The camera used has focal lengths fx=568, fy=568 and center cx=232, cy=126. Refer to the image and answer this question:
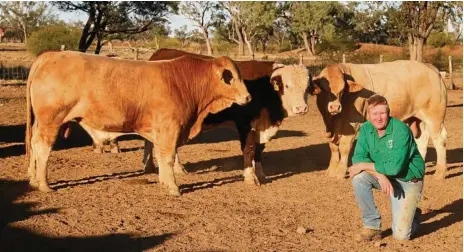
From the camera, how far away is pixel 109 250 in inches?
212

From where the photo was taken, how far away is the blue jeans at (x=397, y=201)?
5824 millimetres

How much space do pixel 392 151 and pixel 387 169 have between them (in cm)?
19

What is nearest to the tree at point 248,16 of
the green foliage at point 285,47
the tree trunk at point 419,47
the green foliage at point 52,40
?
the green foliage at point 285,47

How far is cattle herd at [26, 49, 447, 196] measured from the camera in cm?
734

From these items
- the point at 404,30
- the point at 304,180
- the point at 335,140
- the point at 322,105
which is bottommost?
the point at 304,180

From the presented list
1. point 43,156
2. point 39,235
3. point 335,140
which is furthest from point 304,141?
point 39,235

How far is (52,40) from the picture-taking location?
37.8 meters

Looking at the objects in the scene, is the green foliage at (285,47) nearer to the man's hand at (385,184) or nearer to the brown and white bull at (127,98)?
the brown and white bull at (127,98)

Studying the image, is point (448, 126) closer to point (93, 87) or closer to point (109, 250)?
point (93, 87)

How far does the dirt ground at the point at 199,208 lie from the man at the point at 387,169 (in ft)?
0.78

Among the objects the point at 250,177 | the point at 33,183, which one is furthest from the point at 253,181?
the point at 33,183

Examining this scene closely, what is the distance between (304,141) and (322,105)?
13.3 ft

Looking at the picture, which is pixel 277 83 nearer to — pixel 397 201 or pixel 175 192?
pixel 175 192

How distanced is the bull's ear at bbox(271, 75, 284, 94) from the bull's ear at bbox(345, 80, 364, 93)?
3.53 feet
